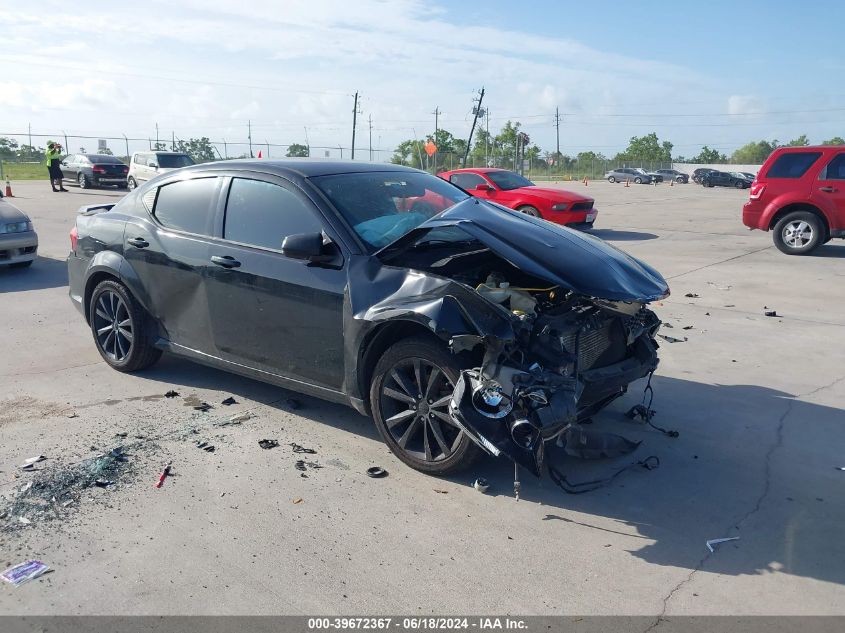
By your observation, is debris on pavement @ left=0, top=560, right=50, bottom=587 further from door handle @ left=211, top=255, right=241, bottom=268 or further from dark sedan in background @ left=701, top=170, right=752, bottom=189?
dark sedan in background @ left=701, top=170, right=752, bottom=189

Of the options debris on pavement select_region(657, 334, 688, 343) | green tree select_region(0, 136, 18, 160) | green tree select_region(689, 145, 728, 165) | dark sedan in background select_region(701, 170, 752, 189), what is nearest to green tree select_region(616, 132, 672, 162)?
green tree select_region(689, 145, 728, 165)

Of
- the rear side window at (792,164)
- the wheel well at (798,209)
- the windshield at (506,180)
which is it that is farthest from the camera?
the windshield at (506,180)

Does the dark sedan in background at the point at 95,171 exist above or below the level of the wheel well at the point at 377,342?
above

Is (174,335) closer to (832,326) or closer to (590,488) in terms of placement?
(590,488)

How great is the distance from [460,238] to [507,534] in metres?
1.75

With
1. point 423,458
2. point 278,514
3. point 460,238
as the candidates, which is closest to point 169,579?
point 278,514

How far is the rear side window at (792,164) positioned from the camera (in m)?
13.4

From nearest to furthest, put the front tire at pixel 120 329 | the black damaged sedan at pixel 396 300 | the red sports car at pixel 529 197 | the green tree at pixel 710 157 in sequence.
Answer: the black damaged sedan at pixel 396 300 → the front tire at pixel 120 329 → the red sports car at pixel 529 197 → the green tree at pixel 710 157

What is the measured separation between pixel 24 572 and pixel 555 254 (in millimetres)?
3223

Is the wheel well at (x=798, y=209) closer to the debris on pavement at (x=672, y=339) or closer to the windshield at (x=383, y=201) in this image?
the debris on pavement at (x=672, y=339)

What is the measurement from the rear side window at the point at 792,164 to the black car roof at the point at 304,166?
10.4 metres

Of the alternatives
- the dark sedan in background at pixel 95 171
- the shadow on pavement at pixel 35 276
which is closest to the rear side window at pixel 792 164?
the shadow on pavement at pixel 35 276

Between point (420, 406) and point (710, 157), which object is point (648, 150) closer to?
point (710, 157)

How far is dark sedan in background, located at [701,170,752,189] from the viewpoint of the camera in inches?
1957
